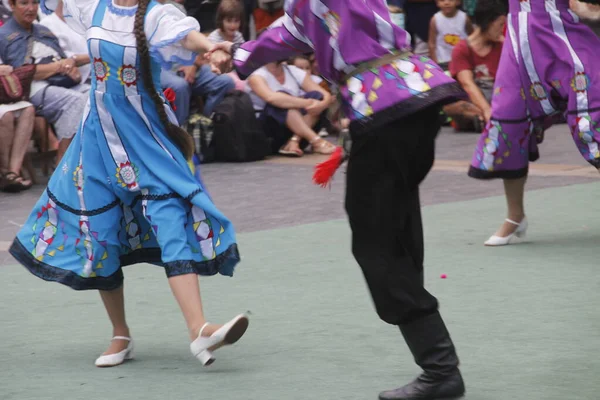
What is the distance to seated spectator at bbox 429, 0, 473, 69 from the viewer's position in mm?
12675

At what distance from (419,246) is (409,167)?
0.29 m

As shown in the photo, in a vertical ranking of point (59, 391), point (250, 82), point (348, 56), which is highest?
point (348, 56)

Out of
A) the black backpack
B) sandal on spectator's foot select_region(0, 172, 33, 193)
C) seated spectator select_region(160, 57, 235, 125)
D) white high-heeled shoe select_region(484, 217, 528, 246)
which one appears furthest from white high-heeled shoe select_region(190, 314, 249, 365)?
the black backpack

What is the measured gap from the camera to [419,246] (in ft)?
12.3

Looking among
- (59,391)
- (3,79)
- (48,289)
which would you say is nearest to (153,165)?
(59,391)

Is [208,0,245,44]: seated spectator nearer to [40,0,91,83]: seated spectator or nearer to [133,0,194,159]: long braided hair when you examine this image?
[40,0,91,83]: seated spectator

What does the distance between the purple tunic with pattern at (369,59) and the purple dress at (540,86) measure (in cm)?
255

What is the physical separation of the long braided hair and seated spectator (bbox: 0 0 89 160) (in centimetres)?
485

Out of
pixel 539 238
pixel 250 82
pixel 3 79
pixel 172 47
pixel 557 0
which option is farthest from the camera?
pixel 250 82

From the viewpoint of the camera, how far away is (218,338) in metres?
4.06

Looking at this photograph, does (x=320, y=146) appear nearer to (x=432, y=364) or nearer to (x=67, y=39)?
(x=67, y=39)

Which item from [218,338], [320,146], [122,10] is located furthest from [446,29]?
[218,338]

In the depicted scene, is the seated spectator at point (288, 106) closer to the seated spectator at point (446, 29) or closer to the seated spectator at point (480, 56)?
the seated spectator at point (480, 56)

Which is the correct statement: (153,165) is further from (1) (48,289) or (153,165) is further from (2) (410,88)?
(1) (48,289)
